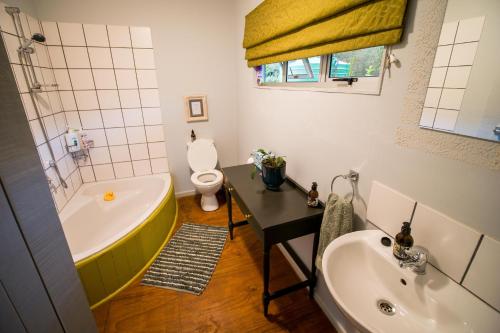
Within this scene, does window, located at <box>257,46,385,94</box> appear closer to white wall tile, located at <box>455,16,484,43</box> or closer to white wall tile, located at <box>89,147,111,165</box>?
white wall tile, located at <box>455,16,484,43</box>

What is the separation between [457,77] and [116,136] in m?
2.80

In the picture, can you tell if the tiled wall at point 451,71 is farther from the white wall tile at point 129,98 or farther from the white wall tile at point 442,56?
the white wall tile at point 129,98

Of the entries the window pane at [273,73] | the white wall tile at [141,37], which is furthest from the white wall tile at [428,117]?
the white wall tile at [141,37]

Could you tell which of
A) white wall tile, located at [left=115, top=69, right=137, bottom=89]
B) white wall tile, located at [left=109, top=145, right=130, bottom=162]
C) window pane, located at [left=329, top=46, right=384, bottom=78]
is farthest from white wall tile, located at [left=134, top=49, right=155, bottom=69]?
window pane, located at [left=329, top=46, right=384, bottom=78]

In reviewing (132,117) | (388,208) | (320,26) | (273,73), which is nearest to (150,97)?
(132,117)

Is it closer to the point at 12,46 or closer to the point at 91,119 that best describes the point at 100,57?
the point at 91,119

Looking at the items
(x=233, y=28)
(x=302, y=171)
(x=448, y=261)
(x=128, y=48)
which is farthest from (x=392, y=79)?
(x=128, y=48)

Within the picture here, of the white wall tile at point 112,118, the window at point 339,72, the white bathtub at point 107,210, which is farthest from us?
the white wall tile at point 112,118

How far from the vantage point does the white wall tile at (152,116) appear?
8.50 feet

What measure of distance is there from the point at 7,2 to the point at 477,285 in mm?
3062

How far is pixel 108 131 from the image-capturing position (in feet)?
8.21

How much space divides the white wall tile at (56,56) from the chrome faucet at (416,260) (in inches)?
118

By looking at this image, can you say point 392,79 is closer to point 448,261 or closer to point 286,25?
point 448,261

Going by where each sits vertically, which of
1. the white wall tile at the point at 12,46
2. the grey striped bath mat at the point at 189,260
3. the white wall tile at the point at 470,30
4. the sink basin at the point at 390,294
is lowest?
the grey striped bath mat at the point at 189,260
